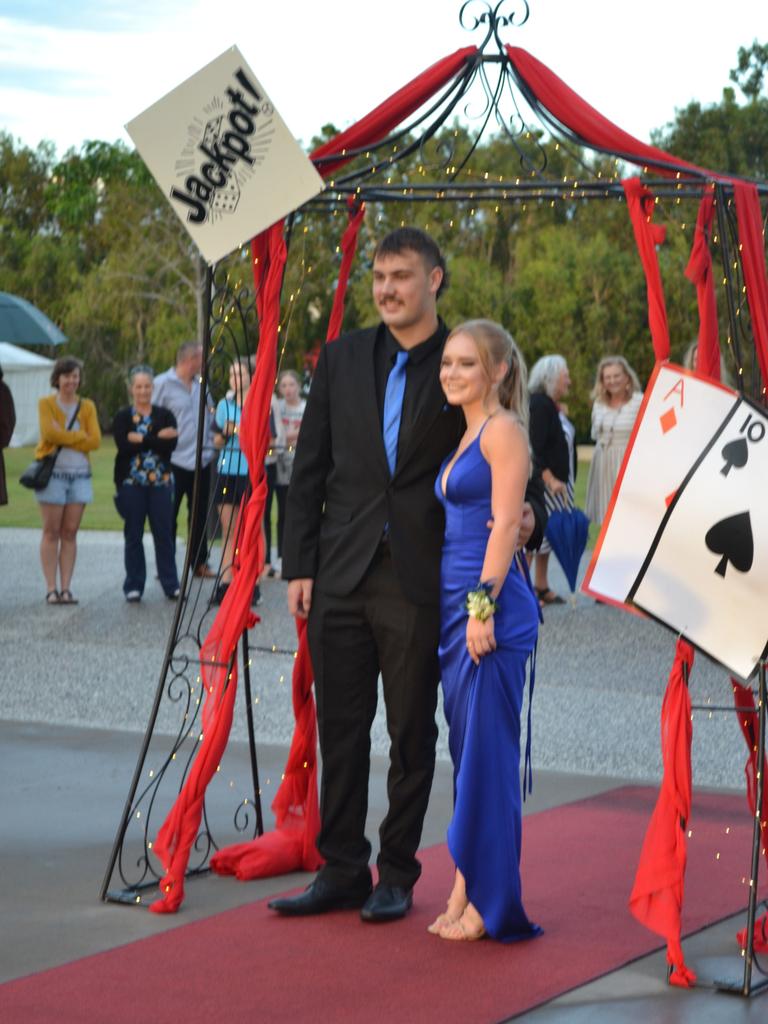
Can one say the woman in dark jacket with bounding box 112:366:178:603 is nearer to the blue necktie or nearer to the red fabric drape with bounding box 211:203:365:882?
the red fabric drape with bounding box 211:203:365:882

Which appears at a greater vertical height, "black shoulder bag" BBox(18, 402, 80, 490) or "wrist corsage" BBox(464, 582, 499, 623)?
"black shoulder bag" BBox(18, 402, 80, 490)

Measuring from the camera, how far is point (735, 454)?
15.0ft

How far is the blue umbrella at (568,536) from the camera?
11828mm

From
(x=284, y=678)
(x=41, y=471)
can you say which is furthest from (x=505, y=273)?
(x=284, y=678)

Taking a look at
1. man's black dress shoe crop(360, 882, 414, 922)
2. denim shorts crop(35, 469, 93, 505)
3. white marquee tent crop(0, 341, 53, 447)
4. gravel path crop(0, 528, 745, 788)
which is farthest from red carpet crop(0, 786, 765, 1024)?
white marquee tent crop(0, 341, 53, 447)

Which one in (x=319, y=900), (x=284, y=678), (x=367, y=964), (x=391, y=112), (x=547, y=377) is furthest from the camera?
(x=547, y=377)

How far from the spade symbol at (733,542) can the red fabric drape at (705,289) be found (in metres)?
0.50

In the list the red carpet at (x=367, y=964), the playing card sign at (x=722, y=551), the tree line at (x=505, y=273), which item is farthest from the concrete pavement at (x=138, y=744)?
the tree line at (x=505, y=273)

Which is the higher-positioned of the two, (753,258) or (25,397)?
(25,397)

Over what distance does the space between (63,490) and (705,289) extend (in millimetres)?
8042

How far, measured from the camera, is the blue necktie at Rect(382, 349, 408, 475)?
4996 millimetres

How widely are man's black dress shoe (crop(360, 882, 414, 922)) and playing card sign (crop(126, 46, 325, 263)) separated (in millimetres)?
2093

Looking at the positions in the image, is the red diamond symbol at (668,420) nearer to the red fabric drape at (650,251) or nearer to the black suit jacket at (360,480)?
the red fabric drape at (650,251)

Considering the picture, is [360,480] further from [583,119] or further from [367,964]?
[367,964]
